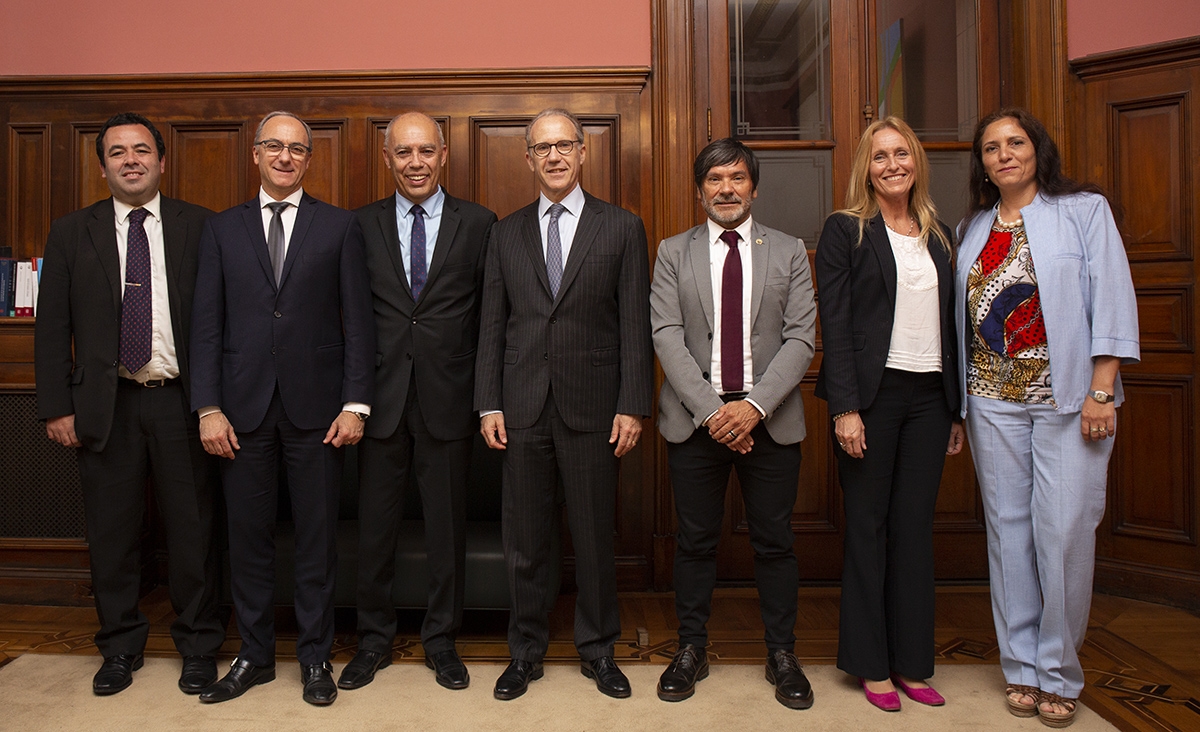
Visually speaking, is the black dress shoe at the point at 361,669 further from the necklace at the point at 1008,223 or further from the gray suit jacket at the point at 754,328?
the necklace at the point at 1008,223

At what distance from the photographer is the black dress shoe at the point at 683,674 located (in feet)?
7.68

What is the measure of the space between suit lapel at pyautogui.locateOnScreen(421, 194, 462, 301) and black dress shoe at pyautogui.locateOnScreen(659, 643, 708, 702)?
1408 mm

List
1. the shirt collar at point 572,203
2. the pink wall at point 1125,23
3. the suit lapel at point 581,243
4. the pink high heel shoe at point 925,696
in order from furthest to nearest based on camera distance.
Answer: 1. the pink wall at point 1125,23
2. the shirt collar at point 572,203
3. the suit lapel at point 581,243
4. the pink high heel shoe at point 925,696

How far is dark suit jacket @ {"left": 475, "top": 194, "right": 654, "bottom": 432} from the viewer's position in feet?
7.92

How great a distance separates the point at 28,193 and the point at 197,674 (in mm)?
2394

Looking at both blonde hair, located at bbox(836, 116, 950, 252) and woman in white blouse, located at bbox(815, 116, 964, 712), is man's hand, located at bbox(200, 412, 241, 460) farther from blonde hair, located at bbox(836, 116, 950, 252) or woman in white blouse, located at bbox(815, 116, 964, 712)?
blonde hair, located at bbox(836, 116, 950, 252)

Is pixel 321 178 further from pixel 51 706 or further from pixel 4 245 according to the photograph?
pixel 51 706

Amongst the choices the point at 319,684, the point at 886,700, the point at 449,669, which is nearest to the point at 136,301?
the point at 319,684

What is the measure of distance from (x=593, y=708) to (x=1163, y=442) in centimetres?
264

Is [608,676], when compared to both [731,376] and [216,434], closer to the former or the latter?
[731,376]

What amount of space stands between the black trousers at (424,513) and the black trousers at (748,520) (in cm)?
72

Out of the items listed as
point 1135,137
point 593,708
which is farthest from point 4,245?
point 1135,137

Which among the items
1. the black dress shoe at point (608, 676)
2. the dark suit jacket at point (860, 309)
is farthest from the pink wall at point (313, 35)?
the black dress shoe at point (608, 676)

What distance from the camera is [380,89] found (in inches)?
134
